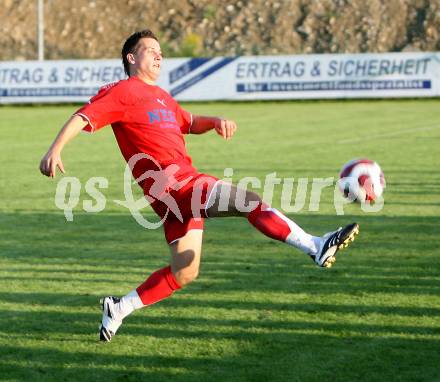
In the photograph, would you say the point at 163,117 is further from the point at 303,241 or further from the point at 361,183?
the point at 361,183

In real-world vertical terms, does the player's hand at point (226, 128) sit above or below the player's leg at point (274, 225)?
above

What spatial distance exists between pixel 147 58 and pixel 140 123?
49 cm

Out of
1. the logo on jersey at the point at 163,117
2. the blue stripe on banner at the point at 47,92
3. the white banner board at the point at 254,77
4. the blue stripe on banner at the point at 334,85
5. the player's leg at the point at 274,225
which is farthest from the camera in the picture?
the blue stripe on banner at the point at 47,92

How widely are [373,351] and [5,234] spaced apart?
595 cm

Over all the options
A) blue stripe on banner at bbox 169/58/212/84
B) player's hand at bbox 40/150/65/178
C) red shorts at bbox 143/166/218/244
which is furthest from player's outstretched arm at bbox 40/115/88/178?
blue stripe on banner at bbox 169/58/212/84

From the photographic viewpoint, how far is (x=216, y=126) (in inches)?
275

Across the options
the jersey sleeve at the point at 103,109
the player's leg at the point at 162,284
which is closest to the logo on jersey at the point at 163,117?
the jersey sleeve at the point at 103,109

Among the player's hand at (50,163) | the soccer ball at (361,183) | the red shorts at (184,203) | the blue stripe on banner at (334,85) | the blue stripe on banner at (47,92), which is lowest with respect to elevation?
the red shorts at (184,203)

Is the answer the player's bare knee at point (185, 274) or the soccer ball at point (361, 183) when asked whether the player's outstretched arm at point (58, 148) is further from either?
the soccer ball at point (361, 183)

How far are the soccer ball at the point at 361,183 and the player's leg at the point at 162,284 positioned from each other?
85.5 inches

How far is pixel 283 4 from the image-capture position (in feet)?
178

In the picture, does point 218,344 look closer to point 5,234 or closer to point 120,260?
point 120,260

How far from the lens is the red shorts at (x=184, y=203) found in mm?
6449

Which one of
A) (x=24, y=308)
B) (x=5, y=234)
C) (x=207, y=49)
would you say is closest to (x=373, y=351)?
(x=24, y=308)
